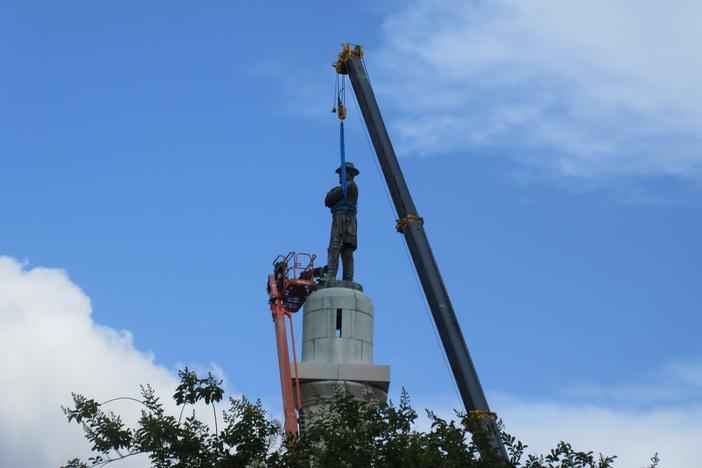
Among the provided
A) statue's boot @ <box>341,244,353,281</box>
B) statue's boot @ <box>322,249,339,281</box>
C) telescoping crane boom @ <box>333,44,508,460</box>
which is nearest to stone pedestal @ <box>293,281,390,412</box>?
statue's boot @ <box>322,249,339,281</box>

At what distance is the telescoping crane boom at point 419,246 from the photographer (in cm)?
3934

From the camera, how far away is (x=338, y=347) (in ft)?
124

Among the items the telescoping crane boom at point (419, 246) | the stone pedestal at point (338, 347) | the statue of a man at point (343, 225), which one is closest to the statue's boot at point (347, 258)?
the statue of a man at point (343, 225)

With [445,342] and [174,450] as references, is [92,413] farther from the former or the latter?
[445,342]

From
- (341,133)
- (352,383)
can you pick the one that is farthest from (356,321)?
(341,133)

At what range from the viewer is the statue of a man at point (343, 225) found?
41000 millimetres

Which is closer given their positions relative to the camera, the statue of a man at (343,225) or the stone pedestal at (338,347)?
the stone pedestal at (338,347)

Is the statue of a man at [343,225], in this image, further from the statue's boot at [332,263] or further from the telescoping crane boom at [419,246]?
the telescoping crane boom at [419,246]

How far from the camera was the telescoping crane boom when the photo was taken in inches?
1549

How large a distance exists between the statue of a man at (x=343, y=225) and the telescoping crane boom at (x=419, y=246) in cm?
267

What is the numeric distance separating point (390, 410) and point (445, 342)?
11.9 meters

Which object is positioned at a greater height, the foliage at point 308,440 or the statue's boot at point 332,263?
the statue's boot at point 332,263

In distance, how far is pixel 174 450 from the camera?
29.3 m

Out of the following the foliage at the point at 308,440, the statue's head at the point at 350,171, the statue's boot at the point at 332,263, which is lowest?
the foliage at the point at 308,440
